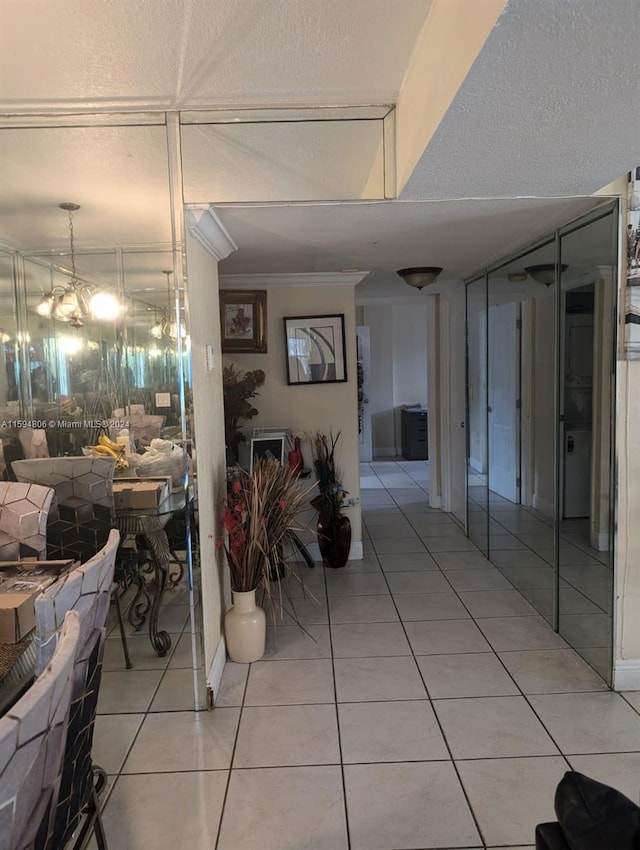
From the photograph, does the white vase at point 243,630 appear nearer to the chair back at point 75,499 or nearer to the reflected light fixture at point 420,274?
the chair back at point 75,499

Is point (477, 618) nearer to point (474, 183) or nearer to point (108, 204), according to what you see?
point (474, 183)

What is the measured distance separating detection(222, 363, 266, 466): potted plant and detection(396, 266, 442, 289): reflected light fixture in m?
1.25

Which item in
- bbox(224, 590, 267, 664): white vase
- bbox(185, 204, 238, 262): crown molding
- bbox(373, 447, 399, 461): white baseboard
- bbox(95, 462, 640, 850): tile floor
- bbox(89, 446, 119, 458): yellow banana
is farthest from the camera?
bbox(373, 447, 399, 461): white baseboard

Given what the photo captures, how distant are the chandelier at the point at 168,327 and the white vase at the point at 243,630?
1.32m

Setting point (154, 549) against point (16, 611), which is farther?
point (154, 549)

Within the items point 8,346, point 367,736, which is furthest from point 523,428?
point 8,346

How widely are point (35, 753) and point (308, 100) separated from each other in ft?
7.09

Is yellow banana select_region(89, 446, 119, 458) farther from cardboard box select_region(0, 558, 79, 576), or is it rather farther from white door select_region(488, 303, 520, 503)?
white door select_region(488, 303, 520, 503)

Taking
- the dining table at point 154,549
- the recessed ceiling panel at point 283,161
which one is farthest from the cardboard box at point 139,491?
the recessed ceiling panel at point 283,161

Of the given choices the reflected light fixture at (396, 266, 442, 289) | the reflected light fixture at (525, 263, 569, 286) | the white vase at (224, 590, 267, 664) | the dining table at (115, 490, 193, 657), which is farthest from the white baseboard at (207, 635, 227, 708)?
the reflected light fixture at (396, 266, 442, 289)

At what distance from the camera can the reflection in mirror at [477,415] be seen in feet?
14.2

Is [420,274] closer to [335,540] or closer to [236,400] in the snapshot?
[236,400]

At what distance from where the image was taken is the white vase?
290cm

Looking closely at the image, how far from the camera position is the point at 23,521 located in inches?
93.2
